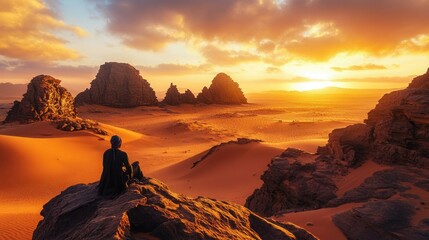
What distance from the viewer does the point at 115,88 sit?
60.1m

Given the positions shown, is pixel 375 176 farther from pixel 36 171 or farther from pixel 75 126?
pixel 75 126

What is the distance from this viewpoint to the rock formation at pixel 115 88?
6012cm

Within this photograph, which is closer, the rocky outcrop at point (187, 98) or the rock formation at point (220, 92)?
the rocky outcrop at point (187, 98)

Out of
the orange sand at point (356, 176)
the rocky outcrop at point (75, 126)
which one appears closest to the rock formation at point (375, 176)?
the orange sand at point (356, 176)

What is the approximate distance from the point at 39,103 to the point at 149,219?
30864 millimetres

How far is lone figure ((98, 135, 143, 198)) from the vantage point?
18.2 feet

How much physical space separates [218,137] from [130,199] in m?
29.4

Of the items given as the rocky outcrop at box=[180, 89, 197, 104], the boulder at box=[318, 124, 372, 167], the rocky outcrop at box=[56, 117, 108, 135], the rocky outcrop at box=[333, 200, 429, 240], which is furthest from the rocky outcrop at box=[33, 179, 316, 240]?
the rocky outcrop at box=[180, 89, 197, 104]

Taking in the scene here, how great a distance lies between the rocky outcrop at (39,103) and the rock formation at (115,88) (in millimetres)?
27161

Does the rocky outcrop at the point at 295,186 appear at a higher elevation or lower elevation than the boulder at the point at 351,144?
lower

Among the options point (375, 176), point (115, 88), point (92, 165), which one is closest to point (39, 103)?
point (92, 165)

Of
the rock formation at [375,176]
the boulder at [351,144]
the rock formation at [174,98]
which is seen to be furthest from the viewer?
the rock formation at [174,98]

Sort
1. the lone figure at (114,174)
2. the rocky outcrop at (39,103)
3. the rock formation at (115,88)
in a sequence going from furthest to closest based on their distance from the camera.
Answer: the rock formation at (115,88), the rocky outcrop at (39,103), the lone figure at (114,174)

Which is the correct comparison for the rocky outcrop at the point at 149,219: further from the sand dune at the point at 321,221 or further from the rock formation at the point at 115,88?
the rock formation at the point at 115,88
